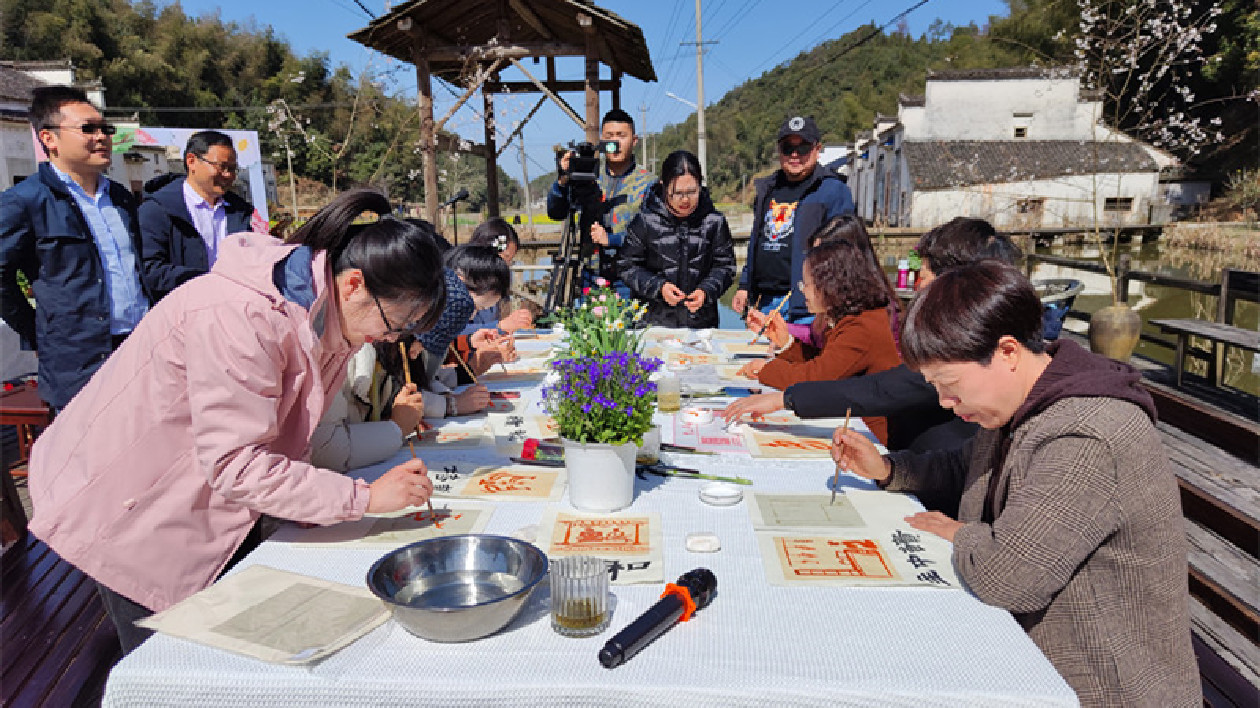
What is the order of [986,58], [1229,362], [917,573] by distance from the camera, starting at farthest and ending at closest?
[986,58]
[1229,362]
[917,573]

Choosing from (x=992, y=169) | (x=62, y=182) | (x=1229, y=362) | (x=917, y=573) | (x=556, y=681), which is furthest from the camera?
(x=992, y=169)

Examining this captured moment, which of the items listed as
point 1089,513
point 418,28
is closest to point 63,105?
point 1089,513

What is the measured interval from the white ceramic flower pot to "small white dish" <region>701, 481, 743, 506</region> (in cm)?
16

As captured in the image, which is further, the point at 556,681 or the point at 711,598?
the point at 711,598

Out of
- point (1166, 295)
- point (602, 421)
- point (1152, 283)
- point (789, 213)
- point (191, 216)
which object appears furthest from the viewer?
point (1166, 295)

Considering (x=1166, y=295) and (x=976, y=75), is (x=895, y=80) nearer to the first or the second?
(x=976, y=75)

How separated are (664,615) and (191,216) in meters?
3.50

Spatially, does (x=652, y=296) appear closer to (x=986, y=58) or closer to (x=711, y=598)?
(x=711, y=598)

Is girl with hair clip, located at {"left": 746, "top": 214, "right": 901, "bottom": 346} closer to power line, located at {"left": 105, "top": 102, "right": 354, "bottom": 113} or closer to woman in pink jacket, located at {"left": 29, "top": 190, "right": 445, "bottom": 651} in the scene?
woman in pink jacket, located at {"left": 29, "top": 190, "right": 445, "bottom": 651}

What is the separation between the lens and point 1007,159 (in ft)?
87.8

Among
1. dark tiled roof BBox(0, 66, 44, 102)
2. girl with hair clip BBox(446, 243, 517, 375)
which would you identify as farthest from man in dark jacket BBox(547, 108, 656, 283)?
dark tiled roof BBox(0, 66, 44, 102)

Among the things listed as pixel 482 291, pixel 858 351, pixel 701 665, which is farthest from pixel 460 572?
pixel 482 291

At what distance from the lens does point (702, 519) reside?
150 cm

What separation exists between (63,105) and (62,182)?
1.00ft
